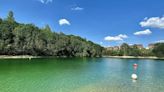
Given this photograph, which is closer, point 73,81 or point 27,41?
point 73,81

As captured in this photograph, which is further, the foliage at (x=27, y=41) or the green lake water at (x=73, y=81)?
the foliage at (x=27, y=41)

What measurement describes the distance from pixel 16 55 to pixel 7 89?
84411 mm

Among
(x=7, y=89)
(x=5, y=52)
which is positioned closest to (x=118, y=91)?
(x=7, y=89)

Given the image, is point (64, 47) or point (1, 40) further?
point (64, 47)

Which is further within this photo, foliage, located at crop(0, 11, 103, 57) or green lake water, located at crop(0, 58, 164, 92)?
foliage, located at crop(0, 11, 103, 57)

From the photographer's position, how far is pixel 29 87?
22.2 m

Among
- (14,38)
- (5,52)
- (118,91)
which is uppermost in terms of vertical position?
(14,38)

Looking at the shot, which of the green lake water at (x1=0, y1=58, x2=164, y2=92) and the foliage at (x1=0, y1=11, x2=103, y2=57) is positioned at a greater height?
the foliage at (x1=0, y1=11, x2=103, y2=57)

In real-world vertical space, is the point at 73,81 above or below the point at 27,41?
below

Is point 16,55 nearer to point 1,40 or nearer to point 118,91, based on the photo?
point 1,40

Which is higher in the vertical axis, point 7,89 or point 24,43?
point 24,43

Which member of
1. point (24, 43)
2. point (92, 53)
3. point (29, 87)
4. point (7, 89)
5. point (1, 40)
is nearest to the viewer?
point (7, 89)

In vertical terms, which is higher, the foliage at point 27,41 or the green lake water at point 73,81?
the foliage at point 27,41

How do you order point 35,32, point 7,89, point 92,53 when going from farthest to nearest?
point 92,53 → point 35,32 → point 7,89
